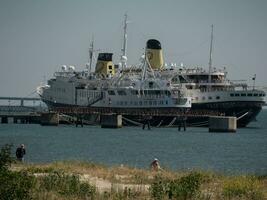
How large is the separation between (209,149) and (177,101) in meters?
36.8

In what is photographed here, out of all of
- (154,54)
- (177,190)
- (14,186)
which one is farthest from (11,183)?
(154,54)

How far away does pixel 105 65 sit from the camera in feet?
375

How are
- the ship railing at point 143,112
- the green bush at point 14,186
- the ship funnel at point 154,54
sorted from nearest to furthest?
the green bush at point 14,186
the ship railing at point 143,112
the ship funnel at point 154,54

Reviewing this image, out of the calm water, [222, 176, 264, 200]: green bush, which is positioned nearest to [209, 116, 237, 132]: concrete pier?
the calm water

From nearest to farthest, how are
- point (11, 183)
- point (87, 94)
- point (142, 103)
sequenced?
point (11, 183) < point (142, 103) < point (87, 94)

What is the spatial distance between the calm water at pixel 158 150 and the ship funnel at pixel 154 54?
28483 mm

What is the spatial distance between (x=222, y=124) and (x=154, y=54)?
2600 centimetres

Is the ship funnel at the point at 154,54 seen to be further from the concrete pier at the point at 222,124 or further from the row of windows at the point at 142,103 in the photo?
the concrete pier at the point at 222,124

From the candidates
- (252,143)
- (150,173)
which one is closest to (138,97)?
(252,143)

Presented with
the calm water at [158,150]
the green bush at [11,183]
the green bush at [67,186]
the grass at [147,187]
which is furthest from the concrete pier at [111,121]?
the green bush at [11,183]

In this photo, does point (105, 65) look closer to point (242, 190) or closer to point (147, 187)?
point (147, 187)

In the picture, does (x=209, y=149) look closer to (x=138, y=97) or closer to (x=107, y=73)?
(x=138, y=97)

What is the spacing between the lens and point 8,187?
→ 18.7 meters

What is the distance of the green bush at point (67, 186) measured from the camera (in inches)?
803
